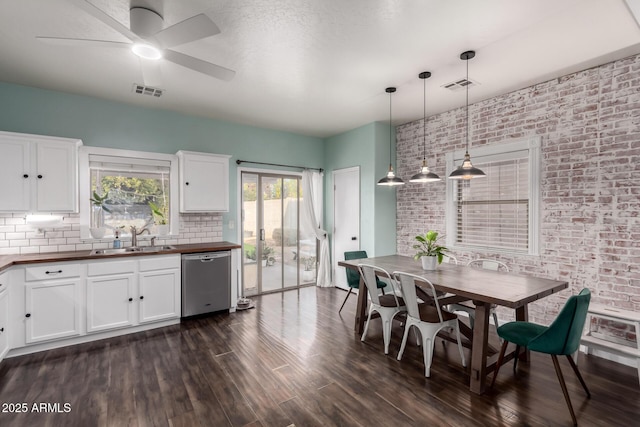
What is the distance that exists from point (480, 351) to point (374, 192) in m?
2.90

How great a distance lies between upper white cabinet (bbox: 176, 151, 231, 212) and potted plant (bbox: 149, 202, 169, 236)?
1.02 ft

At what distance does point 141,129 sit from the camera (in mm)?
4203

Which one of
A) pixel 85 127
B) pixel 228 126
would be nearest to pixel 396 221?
pixel 228 126

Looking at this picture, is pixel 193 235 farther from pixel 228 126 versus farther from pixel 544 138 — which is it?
pixel 544 138

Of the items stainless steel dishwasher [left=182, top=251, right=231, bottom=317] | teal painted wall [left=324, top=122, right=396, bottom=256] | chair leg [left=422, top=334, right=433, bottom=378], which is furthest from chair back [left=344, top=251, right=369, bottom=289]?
stainless steel dishwasher [left=182, top=251, right=231, bottom=317]

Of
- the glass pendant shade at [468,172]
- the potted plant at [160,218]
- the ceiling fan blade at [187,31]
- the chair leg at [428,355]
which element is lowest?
the chair leg at [428,355]

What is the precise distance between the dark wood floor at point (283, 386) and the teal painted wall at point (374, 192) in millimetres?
1839

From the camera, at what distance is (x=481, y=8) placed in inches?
86.0

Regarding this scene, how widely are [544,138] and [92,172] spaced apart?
558 centimetres

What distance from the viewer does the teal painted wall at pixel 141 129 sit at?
353 centimetres

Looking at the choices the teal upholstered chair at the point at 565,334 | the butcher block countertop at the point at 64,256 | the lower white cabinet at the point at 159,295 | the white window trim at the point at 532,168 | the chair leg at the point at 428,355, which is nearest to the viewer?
the teal upholstered chair at the point at 565,334

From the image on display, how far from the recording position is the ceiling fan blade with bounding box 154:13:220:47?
74.5 inches

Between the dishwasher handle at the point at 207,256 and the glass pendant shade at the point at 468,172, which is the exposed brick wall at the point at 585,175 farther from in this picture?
the dishwasher handle at the point at 207,256

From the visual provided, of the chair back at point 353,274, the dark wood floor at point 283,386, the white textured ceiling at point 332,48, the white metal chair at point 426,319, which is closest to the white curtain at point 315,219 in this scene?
the chair back at point 353,274
